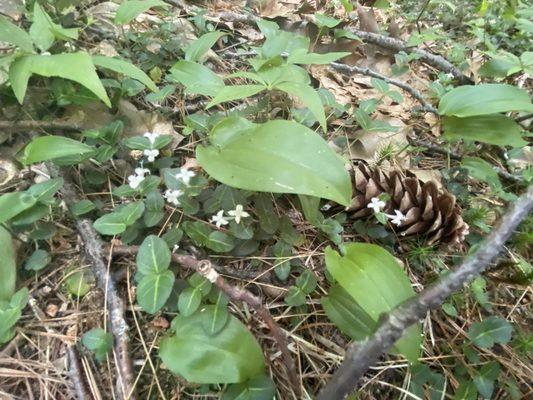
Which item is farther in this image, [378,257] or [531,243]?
[531,243]

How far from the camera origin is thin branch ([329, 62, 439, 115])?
1885mm

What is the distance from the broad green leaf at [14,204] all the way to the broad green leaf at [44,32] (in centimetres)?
50

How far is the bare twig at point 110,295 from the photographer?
105 centimetres

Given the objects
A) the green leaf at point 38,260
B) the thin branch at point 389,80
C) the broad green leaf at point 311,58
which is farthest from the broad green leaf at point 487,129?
the green leaf at point 38,260

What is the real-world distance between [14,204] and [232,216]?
0.65 metres

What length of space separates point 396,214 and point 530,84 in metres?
1.51

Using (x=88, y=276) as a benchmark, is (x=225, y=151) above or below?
above

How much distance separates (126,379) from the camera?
1.04 meters

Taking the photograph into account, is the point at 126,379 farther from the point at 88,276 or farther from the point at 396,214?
the point at 396,214

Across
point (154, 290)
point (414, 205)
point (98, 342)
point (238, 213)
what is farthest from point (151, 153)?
point (414, 205)

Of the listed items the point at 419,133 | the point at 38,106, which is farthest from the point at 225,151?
the point at 419,133

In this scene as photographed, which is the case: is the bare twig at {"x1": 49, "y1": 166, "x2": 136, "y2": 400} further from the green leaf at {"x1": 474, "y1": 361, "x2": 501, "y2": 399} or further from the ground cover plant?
the green leaf at {"x1": 474, "y1": 361, "x2": 501, "y2": 399}

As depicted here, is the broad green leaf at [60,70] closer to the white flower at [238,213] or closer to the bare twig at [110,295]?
the bare twig at [110,295]

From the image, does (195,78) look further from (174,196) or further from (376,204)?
(376,204)
